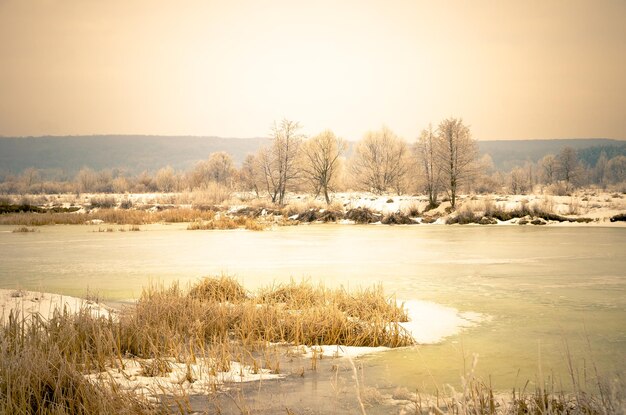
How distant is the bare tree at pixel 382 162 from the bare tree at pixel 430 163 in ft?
42.5

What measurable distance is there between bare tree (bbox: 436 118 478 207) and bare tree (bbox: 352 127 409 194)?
16.5m

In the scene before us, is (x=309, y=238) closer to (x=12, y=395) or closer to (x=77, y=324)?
(x=77, y=324)

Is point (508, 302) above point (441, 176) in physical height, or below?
below

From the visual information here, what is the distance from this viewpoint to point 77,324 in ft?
22.3

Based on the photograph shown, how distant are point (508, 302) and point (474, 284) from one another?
2125 millimetres

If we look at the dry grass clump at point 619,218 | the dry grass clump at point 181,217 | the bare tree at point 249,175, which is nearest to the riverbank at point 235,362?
the dry grass clump at point 619,218

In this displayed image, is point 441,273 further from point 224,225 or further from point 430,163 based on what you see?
point 430,163

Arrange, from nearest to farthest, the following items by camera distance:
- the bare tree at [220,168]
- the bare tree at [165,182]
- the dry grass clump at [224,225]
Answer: the dry grass clump at [224,225]
the bare tree at [220,168]
the bare tree at [165,182]

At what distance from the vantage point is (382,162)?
2491 inches

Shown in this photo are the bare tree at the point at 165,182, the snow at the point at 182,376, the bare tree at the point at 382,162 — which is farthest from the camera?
the bare tree at the point at 165,182

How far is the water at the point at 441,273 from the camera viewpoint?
21.4ft

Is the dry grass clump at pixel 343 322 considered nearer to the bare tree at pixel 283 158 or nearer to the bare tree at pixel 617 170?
the bare tree at pixel 283 158

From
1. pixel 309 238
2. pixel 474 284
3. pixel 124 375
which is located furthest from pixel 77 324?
pixel 309 238

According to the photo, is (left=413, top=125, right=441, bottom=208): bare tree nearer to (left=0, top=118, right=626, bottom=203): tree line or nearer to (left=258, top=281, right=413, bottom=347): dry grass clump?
(left=0, top=118, right=626, bottom=203): tree line
